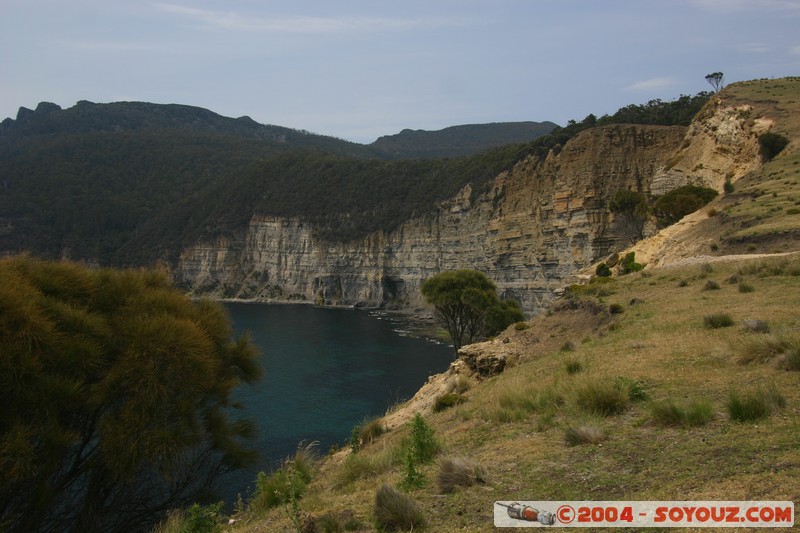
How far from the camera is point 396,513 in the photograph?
18.2 ft

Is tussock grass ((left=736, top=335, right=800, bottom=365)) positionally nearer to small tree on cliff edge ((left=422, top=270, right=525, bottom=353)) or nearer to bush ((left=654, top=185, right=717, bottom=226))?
small tree on cliff edge ((left=422, top=270, right=525, bottom=353))

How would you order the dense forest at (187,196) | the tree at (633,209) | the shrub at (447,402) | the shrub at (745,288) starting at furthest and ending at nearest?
1. the dense forest at (187,196)
2. the tree at (633,209)
3. the shrub at (745,288)
4. the shrub at (447,402)

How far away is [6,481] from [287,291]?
369 ft

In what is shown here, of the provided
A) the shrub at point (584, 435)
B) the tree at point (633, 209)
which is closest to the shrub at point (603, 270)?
the tree at point (633, 209)

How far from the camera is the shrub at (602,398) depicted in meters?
8.05

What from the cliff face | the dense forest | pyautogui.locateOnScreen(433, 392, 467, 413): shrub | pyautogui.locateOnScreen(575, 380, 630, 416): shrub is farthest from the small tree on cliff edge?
the dense forest

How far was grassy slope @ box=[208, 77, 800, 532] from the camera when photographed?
5.29 metres

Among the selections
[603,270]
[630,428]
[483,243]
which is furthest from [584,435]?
[483,243]

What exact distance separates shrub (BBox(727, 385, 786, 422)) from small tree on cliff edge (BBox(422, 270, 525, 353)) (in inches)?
1403

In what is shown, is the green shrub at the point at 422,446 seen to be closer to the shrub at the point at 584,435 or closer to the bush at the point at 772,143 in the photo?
the shrub at the point at 584,435

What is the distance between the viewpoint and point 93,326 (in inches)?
472

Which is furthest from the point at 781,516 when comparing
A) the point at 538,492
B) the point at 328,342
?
the point at 328,342

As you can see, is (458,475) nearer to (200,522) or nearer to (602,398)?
(602,398)

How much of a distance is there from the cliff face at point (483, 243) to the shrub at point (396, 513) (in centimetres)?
5593
